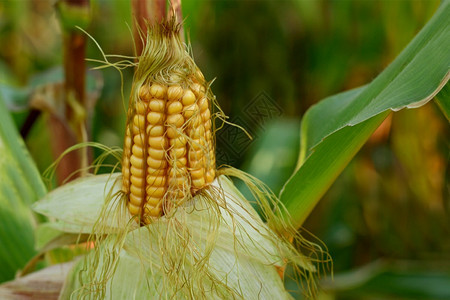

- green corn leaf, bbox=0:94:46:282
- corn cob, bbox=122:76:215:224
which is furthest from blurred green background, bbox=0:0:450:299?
corn cob, bbox=122:76:215:224

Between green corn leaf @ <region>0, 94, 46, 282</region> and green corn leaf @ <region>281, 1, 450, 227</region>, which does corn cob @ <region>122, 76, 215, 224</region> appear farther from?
green corn leaf @ <region>0, 94, 46, 282</region>

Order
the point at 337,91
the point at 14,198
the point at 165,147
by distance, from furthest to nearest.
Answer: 1. the point at 337,91
2. the point at 14,198
3. the point at 165,147

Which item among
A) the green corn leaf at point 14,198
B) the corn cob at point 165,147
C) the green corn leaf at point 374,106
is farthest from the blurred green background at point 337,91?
the corn cob at point 165,147

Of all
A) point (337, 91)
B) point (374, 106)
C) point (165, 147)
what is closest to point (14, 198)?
point (165, 147)

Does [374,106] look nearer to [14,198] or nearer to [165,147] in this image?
[165,147]

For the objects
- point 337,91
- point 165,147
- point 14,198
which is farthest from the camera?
point 337,91

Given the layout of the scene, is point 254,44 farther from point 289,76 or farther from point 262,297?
point 262,297

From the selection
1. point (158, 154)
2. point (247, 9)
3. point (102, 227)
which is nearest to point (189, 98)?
point (158, 154)
